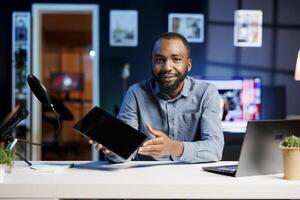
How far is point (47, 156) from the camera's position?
6980 millimetres

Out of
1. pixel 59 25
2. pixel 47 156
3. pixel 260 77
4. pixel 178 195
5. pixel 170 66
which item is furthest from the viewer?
pixel 59 25

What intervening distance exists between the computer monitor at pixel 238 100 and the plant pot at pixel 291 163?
3.52 metres

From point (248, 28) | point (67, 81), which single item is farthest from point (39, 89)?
point (67, 81)

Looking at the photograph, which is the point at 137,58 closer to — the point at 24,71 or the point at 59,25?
the point at 24,71

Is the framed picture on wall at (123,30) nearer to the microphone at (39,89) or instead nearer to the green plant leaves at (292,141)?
the microphone at (39,89)

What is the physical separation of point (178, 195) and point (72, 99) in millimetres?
7225

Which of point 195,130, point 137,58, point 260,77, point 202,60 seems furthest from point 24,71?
point 195,130

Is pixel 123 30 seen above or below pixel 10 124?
above

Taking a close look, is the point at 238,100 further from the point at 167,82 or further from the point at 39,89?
the point at 39,89

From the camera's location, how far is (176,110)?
2.12 m

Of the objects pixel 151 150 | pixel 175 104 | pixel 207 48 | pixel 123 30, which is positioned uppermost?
pixel 123 30

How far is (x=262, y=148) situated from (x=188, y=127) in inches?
22.5

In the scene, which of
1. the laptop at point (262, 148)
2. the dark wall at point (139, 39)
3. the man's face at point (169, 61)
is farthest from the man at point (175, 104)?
the dark wall at point (139, 39)

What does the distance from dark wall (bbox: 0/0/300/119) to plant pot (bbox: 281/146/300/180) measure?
4.13 m
